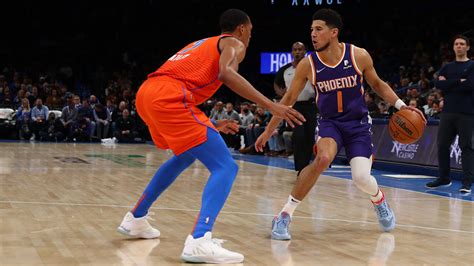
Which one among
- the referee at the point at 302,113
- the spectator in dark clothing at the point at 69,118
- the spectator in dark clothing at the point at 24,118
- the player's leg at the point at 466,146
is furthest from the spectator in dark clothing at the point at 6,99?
the player's leg at the point at 466,146

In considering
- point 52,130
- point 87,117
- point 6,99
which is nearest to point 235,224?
point 87,117

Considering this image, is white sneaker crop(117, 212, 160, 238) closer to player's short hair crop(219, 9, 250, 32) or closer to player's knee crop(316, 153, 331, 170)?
player's knee crop(316, 153, 331, 170)

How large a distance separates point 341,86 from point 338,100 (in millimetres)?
106

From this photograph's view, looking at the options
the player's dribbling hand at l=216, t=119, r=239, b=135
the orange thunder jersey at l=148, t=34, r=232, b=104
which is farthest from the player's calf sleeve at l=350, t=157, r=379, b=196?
the orange thunder jersey at l=148, t=34, r=232, b=104

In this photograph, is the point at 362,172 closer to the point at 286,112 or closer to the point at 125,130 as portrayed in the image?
the point at 286,112

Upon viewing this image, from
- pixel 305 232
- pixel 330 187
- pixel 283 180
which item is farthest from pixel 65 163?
pixel 305 232

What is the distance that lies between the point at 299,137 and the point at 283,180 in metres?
0.98

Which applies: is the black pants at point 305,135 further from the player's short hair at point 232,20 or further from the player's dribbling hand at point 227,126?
the player's short hair at point 232,20

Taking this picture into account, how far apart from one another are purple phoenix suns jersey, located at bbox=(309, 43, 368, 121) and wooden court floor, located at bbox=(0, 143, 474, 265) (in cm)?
89

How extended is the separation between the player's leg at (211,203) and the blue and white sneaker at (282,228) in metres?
0.82

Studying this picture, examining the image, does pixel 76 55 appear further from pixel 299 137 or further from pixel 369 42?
pixel 299 137

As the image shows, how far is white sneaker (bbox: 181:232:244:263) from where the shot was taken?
4.14m

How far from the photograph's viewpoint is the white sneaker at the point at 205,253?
4.14 metres

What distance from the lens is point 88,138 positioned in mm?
21172
